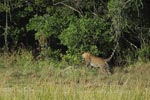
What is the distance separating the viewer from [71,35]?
17969 mm

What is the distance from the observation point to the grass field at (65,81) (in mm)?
9852

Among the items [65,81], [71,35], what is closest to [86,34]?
[71,35]

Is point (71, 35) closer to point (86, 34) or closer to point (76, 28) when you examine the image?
point (76, 28)

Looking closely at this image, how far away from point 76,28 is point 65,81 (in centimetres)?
489

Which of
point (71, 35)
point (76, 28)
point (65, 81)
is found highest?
point (76, 28)

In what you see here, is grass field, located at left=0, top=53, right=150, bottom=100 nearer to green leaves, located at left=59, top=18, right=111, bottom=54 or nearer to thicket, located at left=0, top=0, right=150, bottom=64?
thicket, located at left=0, top=0, right=150, bottom=64

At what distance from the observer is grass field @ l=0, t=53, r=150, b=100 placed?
9.85 m

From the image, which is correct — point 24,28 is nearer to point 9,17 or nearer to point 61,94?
point 9,17

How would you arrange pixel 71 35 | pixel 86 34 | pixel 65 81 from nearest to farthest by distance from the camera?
pixel 65 81 < pixel 71 35 < pixel 86 34

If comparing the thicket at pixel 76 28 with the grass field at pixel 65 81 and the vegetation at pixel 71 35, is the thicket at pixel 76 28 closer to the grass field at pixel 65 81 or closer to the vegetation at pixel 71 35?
the vegetation at pixel 71 35

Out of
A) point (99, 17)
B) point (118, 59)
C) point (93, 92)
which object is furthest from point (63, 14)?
point (93, 92)

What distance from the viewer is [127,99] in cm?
970

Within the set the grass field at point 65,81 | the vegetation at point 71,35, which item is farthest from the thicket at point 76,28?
the grass field at point 65,81

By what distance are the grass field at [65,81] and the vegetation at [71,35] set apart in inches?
1.8
